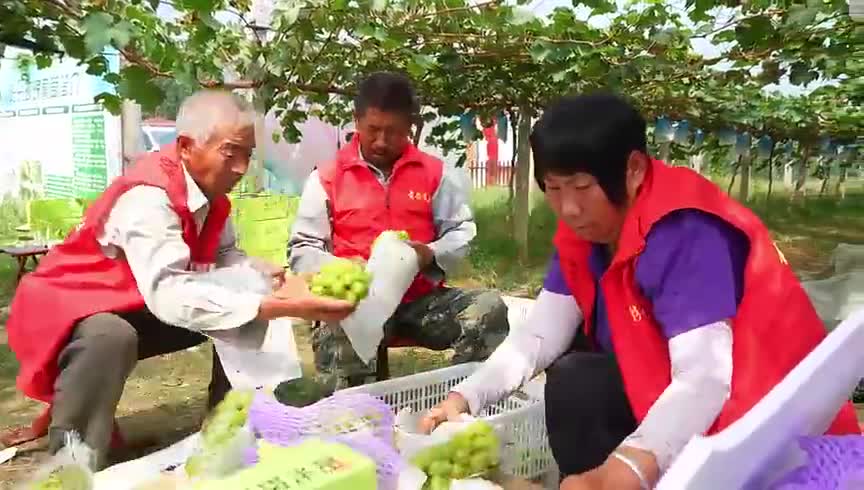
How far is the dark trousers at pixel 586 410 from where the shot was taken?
175cm

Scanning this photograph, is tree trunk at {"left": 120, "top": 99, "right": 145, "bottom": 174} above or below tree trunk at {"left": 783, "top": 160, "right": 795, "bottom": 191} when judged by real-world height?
above

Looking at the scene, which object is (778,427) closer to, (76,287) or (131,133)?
(76,287)

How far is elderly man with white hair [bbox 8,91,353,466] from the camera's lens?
220 cm

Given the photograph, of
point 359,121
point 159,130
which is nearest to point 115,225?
point 359,121

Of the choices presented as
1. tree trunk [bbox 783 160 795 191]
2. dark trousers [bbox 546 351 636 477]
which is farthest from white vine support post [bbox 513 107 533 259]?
tree trunk [bbox 783 160 795 191]

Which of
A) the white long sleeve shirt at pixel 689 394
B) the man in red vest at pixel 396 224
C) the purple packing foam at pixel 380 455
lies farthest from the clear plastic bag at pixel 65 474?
the man in red vest at pixel 396 224

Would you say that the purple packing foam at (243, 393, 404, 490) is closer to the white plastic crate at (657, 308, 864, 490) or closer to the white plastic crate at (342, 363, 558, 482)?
the white plastic crate at (342, 363, 558, 482)

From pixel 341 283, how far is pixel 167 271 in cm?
46

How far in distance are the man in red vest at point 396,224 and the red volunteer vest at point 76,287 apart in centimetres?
64

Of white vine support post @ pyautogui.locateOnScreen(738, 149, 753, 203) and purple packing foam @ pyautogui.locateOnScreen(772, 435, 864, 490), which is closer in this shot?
purple packing foam @ pyautogui.locateOnScreen(772, 435, 864, 490)

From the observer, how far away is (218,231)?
2631 millimetres

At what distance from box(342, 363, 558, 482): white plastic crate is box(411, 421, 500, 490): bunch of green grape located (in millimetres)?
753

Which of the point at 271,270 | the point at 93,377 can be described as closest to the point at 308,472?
the point at 93,377

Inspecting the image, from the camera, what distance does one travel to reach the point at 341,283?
2275 mm
